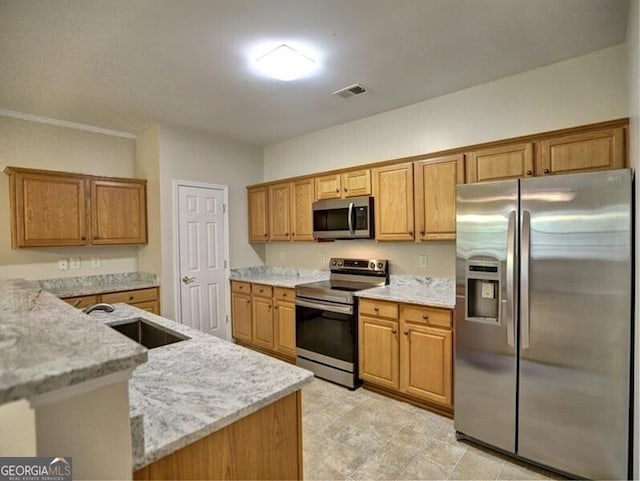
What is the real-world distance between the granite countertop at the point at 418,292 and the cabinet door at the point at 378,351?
221 mm

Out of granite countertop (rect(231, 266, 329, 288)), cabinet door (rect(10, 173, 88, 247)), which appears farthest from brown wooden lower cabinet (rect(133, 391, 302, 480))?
cabinet door (rect(10, 173, 88, 247))

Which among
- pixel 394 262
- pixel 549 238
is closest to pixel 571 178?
pixel 549 238

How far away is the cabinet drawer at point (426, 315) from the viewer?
2570mm

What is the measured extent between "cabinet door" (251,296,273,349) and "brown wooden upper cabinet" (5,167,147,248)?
1.52m

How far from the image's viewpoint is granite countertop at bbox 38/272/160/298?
133 inches

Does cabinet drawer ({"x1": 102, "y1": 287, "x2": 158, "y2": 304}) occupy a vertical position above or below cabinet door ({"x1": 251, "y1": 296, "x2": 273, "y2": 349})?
above

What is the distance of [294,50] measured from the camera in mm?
2330

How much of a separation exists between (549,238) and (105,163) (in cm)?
441

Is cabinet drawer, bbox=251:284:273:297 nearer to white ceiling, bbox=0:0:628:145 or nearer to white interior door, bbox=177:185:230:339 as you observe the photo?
white interior door, bbox=177:185:230:339

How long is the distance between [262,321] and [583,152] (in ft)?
11.1

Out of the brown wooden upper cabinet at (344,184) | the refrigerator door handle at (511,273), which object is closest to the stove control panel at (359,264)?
the brown wooden upper cabinet at (344,184)

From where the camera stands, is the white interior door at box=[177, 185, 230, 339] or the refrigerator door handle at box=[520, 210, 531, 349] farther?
the white interior door at box=[177, 185, 230, 339]

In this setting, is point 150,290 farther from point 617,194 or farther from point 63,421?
point 617,194

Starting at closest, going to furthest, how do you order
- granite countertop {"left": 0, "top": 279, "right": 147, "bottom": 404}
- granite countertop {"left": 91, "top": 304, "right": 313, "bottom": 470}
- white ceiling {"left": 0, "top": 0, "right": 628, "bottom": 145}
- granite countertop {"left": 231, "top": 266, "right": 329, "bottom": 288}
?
granite countertop {"left": 0, "top": 279, "right": 147, "bottom": 404}
granite countertop {"left": 91, "top": 304, "right": 313, "bottom": 470}
white ceiling {"left": 0, "top": 0, "right": 628, "bottom": 145}
granite countertop {"left": 231, "top": 266, "right": 329, "bottom": 288}
